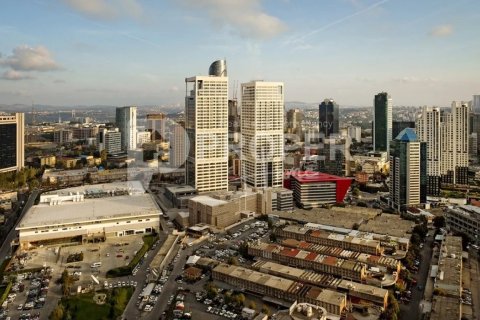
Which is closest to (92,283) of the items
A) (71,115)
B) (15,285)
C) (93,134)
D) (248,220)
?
(15,285)

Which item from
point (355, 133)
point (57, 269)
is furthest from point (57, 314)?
point (355, 133)

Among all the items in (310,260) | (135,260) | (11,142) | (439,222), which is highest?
(11,142)

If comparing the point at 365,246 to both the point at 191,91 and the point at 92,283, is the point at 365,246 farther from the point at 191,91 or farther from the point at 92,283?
the point at 191,91

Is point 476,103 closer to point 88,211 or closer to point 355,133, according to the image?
point 355,133

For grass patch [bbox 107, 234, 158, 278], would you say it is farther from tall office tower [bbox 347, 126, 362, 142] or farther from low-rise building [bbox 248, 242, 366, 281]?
tall office tower [bbox 347, 126, 362, 142]

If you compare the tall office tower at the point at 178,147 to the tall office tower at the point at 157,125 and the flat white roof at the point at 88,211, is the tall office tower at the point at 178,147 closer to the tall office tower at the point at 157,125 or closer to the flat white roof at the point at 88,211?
the flat white roof at the point at 88,211
